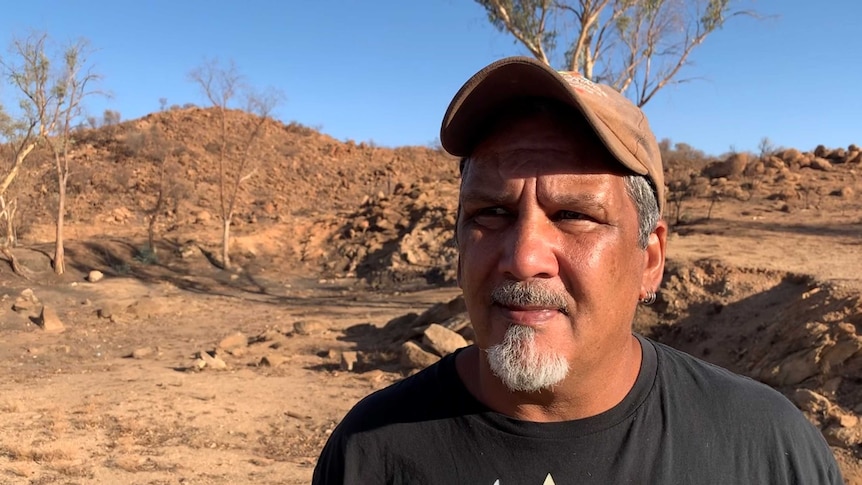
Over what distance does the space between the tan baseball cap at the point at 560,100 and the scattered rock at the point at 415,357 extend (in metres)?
6.78

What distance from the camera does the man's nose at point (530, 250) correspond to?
1130 millimetres

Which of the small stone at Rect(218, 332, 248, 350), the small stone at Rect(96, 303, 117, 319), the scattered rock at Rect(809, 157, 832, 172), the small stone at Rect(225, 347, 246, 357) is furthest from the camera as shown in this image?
the scattered rock at Rect(809, 157, 832, 172)

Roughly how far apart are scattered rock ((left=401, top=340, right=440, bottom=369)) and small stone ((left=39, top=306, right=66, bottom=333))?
7407 mm

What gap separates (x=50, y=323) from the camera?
1151cm

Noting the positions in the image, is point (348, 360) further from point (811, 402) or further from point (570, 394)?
point (570, 394)

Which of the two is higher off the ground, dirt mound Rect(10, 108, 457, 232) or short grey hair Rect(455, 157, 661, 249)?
dirt mound Rect(10, 108, 457, 232)

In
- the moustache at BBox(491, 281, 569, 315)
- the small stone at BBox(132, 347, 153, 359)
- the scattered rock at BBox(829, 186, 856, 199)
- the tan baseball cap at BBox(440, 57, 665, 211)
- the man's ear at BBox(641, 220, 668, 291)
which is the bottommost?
the small stone at BBox(132, 347, 153, 359)

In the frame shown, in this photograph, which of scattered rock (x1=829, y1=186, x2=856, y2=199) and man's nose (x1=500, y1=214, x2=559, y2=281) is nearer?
man's nose (x1=500, y1=214, x2=559, y2=281)

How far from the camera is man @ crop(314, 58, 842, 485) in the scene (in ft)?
3.75

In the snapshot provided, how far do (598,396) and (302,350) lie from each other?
360 inches

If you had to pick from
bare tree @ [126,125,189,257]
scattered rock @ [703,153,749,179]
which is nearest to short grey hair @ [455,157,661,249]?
scattered rock @ [703,153,749,179]

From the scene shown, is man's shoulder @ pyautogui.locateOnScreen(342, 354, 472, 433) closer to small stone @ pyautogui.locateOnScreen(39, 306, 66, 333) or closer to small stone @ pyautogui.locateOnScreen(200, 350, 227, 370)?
small stone @ pyautogui.locateOnScreen(200, 350, 227, 370)

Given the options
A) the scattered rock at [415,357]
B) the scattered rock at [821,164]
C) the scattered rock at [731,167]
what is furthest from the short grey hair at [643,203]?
the scattered rock at [821,164]

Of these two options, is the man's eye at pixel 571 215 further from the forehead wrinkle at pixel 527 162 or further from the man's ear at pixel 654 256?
the man's ear at pixel 654 256
